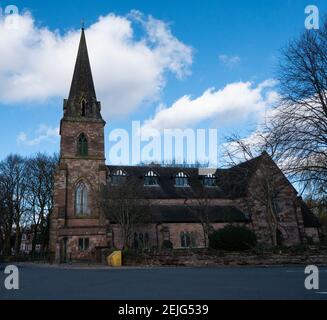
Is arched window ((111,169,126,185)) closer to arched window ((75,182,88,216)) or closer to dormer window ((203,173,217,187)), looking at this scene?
arched window ((75,182,88,216))

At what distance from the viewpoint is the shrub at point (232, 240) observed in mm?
29062

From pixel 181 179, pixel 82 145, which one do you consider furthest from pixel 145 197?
pixel 82 145

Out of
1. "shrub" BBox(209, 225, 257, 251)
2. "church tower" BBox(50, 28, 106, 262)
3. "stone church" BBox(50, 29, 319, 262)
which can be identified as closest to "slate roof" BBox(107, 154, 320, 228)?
"stone church" BBox(50, 29, 319, 262)

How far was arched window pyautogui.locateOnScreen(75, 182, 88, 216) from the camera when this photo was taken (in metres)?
42.9

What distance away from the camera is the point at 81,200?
4331 cm

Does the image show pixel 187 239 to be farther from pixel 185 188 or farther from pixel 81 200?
pixel 81 200

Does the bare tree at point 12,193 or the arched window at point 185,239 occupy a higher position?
the bare tree at point 12,193

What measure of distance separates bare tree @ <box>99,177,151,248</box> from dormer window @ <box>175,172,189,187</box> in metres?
9.75

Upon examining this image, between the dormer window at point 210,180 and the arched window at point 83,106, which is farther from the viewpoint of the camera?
the dormer window at point 210,180

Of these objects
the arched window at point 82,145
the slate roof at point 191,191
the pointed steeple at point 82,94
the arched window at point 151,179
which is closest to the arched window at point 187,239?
the slate roof at point 191,191

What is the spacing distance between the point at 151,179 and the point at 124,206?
36.3 ft

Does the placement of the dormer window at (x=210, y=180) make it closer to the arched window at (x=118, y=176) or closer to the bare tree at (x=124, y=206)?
the arched window at (x=118, y=176)

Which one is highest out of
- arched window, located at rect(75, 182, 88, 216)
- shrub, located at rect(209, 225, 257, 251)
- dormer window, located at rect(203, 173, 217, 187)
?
dormer window, located at rect(203, 173, 217, 187)
